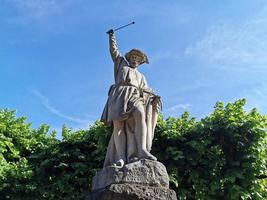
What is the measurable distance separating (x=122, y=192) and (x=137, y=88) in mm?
2013

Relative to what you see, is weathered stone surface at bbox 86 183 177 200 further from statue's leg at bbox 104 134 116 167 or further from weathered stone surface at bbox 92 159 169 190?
statue's leg at bbox 104 134 116 167

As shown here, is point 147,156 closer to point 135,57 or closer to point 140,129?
point 140,129

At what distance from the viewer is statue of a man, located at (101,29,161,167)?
7.11 m

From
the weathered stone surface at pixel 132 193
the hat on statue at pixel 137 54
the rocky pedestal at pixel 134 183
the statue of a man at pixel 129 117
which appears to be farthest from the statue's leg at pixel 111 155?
the hat on statue at pixel 137 54

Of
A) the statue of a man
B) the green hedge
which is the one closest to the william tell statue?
the statue of a man

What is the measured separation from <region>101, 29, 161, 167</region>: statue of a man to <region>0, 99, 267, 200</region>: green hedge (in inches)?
225

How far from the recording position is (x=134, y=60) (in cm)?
808

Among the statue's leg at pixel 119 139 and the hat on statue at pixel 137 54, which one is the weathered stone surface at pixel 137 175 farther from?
the hat on statue at pixel 137 54

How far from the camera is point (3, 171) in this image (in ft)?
46.9

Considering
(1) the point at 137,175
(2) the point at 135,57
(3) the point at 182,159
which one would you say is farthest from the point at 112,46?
(3) the point at 182,159

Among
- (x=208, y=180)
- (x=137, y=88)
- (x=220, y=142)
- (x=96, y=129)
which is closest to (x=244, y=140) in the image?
(x=220, y=142)

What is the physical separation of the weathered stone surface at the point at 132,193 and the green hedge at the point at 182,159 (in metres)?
6.35

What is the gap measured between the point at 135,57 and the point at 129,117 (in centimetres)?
135

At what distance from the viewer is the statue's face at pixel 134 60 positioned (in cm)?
806
